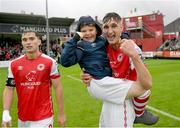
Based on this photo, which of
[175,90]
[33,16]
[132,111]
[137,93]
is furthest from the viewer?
[33,16]

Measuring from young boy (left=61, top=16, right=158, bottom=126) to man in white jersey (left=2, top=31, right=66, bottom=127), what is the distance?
0.99m

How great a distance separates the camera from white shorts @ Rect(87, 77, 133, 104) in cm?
407

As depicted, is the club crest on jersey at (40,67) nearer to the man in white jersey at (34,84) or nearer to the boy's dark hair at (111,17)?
the man in white jersey at (34,84)

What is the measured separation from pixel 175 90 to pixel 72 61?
1022 cm

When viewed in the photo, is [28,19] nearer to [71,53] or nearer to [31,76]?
[31,76]

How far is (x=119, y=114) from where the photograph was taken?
167 inches

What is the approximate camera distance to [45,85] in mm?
5320

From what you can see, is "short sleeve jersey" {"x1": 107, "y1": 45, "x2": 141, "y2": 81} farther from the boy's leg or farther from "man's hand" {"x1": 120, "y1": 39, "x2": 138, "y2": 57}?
"man's hand" {"x1": 120, "y1": 39, "x2": 138, "y2": 57}

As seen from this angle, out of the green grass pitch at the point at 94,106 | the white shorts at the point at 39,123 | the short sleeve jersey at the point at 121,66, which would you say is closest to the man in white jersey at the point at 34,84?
the white shorts at the point at 39,123

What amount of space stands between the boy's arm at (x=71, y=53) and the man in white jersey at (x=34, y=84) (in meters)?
0.99

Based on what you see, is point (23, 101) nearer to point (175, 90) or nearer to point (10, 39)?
point (175, 90)

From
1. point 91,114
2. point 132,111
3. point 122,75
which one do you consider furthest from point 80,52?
point 91,114

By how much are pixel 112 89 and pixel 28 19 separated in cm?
4683

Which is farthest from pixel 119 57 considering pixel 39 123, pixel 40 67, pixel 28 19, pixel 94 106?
pixel 28 19
